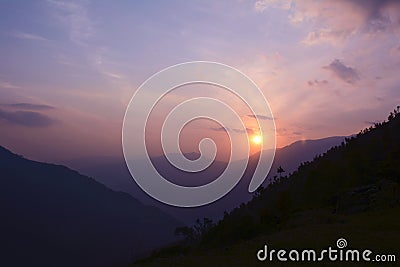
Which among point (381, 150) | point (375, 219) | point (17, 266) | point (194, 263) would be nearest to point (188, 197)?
point (381, 150)

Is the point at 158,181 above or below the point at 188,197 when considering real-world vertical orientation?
below

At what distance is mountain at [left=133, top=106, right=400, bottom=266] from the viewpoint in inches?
982

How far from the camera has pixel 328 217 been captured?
38.4 m

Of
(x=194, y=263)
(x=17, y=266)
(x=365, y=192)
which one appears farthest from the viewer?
(x=17, y=266)

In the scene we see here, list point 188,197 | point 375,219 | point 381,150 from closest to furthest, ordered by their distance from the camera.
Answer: point 375,219, point 381,150, point 188,197

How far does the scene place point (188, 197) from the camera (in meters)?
74.0

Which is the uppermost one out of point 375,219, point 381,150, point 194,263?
point 381,150

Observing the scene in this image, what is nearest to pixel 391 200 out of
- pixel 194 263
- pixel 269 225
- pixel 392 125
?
pixel 269 225

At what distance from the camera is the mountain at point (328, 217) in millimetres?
24938

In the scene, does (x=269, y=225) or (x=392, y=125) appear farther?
(x=392, y=125)

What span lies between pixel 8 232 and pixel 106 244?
117ft

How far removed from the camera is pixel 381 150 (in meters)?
67.8

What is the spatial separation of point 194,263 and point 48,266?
138252 mm

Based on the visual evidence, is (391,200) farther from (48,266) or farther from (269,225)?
(48,266)
